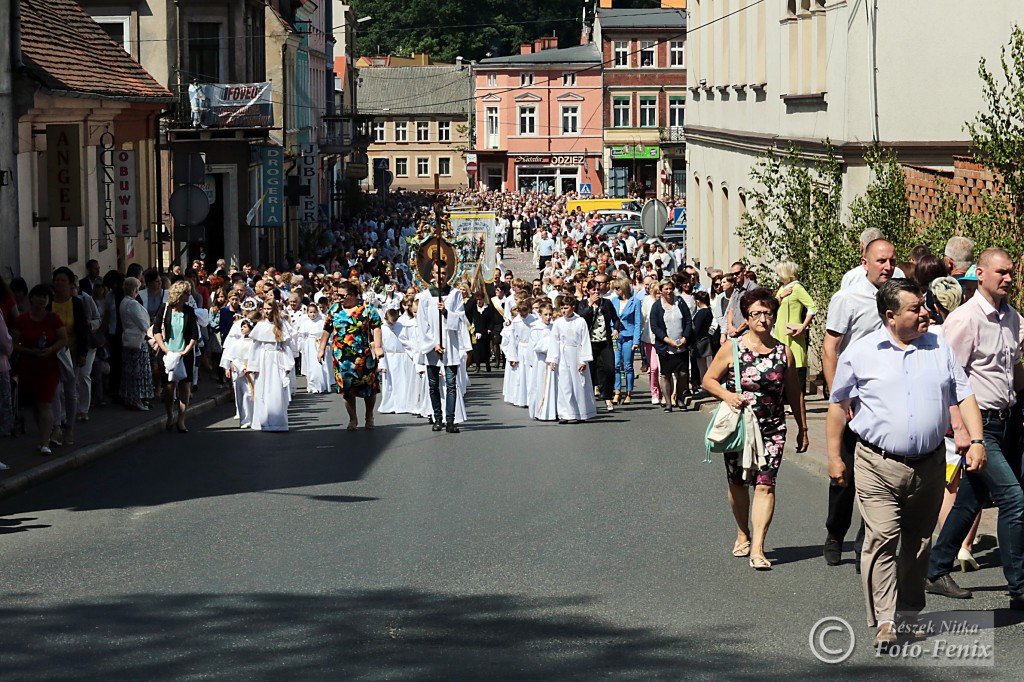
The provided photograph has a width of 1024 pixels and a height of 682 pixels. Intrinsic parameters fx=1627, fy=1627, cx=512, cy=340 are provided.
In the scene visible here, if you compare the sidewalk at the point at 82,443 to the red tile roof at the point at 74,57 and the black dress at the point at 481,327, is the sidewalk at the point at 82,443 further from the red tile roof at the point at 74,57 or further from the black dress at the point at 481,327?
the black dress at the point at 481,327

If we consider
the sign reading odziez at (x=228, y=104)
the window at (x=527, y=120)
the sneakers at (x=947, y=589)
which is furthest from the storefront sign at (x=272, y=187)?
the window at (x=527, y=120)

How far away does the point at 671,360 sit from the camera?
68.2ft

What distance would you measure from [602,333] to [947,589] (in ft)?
43.9

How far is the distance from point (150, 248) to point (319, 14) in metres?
34.9

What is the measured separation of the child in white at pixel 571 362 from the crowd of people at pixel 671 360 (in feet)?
0.09

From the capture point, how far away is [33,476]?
45.1 feet

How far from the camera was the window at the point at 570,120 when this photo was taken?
99938 mm


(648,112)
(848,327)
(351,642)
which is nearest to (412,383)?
(848,327)

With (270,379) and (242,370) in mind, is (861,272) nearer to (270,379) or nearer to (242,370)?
(270,379)

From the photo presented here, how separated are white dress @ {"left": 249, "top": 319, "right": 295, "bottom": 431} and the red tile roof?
203 inches

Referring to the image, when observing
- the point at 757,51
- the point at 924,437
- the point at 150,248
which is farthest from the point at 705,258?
the point at 924,437

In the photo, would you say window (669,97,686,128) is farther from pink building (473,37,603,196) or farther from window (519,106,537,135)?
window (519,106,537,135)

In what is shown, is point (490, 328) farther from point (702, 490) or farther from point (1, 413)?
point (702, 490)

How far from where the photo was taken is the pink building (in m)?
99.3
